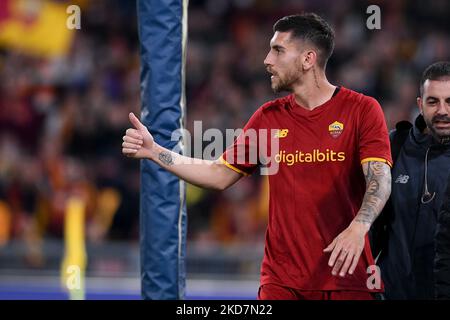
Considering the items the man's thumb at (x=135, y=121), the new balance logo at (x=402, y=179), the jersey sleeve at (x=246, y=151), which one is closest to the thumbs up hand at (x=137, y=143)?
the man's thumb at (x=135, y=121)

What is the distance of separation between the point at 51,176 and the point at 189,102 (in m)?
2.31

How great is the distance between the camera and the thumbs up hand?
4496 millimetres

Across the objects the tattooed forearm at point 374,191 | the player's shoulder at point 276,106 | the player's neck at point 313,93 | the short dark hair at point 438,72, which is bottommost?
the tattooed forearm at point 374,191

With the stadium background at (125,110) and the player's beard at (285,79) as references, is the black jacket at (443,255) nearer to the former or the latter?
the player's beard at (285,79)

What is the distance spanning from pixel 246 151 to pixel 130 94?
843 cm

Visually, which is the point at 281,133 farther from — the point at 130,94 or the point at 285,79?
the point at 130,94

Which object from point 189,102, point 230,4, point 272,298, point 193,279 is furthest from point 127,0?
point 272,298

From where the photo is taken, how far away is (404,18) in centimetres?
1365

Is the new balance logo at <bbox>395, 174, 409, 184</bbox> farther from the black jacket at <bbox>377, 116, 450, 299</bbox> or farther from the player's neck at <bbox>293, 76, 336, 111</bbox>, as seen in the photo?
the player's neck at <bbox>293, 76, 336, 111</bbox>

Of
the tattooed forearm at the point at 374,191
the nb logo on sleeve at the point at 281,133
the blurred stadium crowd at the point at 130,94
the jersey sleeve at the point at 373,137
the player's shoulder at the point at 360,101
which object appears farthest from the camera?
the blurred stadium crowd at the point at 130,94

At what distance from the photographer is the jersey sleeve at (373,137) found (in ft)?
14.2

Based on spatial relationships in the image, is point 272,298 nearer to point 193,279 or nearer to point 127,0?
point 193,279

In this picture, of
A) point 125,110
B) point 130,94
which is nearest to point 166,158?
point 125,110

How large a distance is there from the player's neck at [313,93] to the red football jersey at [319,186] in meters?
0.04
